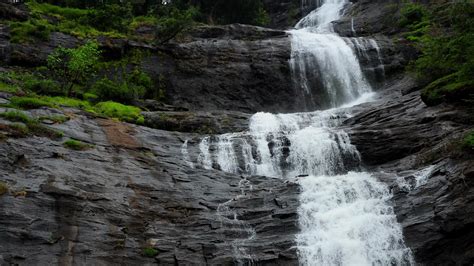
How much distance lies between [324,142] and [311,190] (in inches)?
169

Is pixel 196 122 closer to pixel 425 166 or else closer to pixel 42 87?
pixel 42 87

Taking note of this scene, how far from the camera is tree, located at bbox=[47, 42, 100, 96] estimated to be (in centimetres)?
2386

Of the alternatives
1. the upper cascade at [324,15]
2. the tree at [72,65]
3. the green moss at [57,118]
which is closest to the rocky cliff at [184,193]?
the green moss at [57,118]

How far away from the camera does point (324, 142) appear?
68.1 ft

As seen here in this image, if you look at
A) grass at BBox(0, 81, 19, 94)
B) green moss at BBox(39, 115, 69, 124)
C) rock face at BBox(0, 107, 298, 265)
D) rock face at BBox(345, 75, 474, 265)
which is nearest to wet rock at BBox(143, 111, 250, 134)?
rock face at BBox(0, 107, 298, 265)

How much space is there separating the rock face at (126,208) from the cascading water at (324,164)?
510mm

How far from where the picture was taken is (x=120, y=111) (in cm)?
2233

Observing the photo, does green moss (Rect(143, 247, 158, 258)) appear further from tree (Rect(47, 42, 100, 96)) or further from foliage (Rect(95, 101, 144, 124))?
tree (Rect(47, 42, 100, 96))

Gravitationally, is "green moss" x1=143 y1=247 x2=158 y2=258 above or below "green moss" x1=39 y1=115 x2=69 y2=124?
below

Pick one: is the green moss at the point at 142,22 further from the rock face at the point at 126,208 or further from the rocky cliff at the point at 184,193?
the rock face at the point at 126,208

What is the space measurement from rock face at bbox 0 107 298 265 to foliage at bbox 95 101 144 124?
3.03m

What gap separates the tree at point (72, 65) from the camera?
23.9 metres

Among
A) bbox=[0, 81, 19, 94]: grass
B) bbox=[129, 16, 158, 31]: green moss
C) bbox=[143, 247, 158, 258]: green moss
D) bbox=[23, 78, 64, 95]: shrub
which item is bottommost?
bbox=[143, 247, 158, 258]: green moss

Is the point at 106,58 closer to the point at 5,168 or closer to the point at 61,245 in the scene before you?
the point at 5,168
